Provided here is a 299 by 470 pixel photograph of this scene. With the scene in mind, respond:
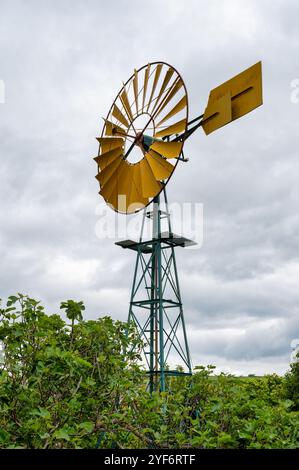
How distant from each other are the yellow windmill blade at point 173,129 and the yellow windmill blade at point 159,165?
27.3 inches

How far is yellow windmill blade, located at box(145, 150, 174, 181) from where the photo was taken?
1328 centimetres

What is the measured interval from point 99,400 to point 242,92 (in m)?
9.89

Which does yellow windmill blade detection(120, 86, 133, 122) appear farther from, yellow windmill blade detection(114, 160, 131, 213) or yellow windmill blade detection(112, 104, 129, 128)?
yellow windmill blade detection(114, 160, 131, 213)

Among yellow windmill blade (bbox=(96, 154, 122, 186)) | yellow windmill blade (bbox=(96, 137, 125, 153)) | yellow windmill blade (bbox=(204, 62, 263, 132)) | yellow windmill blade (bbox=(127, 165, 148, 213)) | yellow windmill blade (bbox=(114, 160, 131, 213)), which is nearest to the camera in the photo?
yellow windmill blade (bbox=(204, 62, 263, 132))

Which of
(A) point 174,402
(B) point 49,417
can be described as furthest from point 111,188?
(B) point 49,417

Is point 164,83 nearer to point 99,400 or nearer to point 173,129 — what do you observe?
point 173,129

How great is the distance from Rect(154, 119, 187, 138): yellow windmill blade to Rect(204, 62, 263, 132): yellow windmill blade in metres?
0.69

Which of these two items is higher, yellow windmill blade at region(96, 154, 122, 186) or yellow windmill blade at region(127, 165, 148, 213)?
yellow windmill blade at region(96, 154, 122, 186)

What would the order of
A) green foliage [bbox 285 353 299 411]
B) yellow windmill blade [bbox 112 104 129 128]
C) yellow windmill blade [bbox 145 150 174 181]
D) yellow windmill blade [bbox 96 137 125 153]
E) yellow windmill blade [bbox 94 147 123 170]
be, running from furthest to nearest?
green foliage [bbox 285 353 299 411] < yellow windmill blade [bbox 112 104 129 128] < yellow windmill blade [bbox 96 137 125 153] < yellow windmill blade [bbox 94 147 123 170] < yellow windmill blade [bbox 145 150 174 181]

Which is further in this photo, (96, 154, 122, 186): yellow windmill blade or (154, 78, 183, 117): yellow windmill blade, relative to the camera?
(96, 154, 122, 186): yellow windmill blade

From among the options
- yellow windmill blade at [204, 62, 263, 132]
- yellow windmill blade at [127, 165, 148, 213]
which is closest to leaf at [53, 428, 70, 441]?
yellow windmill blade at [204, 62, 263, 132]

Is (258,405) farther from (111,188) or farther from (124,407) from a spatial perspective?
(111,188)

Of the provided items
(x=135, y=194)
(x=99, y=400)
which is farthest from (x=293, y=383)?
(x=99, y=400)

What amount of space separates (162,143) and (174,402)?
8839 millimetres
